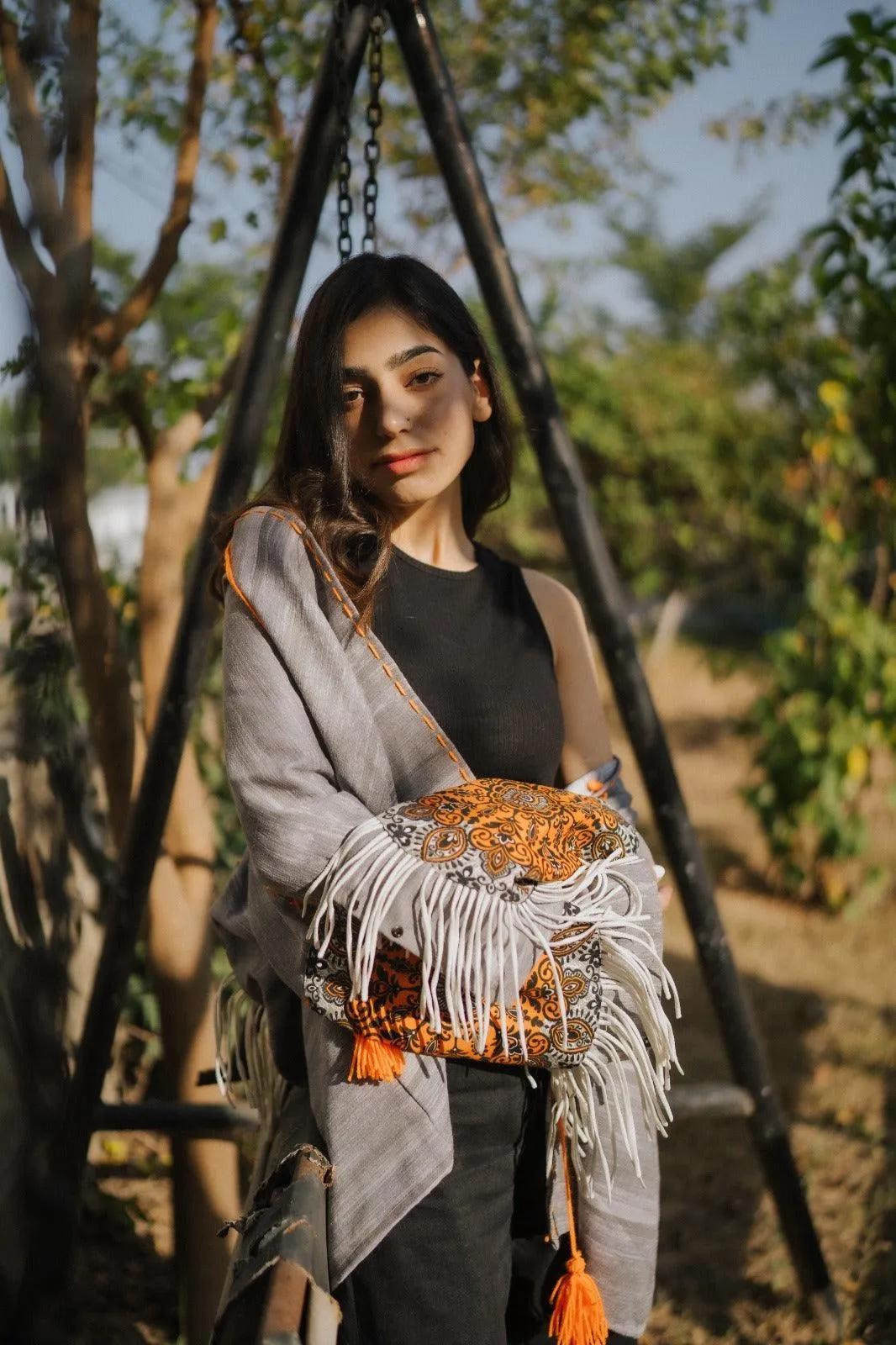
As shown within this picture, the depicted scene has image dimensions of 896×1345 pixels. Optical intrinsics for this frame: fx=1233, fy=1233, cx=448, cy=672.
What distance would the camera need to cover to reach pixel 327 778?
4.86ft

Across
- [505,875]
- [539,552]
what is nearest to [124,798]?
[505,875]

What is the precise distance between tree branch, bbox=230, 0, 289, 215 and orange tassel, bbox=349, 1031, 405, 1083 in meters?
1.87

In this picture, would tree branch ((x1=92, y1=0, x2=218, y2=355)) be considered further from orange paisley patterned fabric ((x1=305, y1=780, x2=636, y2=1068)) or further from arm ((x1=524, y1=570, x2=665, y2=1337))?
orange paisley patterned fabric ((x1=305, y1=780, x2=636, y2=1068))

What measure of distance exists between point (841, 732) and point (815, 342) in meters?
2.35

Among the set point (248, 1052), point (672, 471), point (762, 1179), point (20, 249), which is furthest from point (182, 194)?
point (672, 471)

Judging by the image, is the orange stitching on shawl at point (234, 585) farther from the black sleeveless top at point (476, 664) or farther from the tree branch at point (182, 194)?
the tree branch at point (182, 194)

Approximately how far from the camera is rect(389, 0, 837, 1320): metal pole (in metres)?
2.16

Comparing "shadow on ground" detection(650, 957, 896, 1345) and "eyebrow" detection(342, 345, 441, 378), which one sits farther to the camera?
"shadow on ground" detection(650, 957, 896, 1345)

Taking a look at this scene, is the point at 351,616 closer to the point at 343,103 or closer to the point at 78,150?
the point at 343,103

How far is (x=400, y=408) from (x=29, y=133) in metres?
0.91

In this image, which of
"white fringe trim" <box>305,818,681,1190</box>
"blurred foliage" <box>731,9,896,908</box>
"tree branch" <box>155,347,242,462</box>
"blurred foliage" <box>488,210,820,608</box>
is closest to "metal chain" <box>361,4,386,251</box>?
"tree branch" <box>155,347,242,462</box>

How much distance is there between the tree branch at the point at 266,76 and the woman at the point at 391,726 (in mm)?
1185

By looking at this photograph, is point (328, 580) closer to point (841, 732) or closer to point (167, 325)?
point (167, 325)

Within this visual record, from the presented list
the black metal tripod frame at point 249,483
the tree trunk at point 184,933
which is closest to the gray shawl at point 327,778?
the black metal tripod frame at point 249,483
